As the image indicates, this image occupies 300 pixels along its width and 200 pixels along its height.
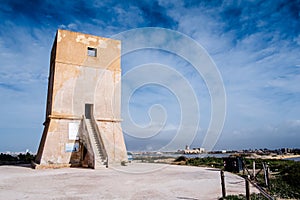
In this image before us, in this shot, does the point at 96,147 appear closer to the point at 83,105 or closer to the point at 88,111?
the point at 83,105

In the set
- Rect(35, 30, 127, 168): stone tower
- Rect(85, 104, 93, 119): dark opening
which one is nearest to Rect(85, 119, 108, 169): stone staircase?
Rect(35, 30, 127, 168): stone tower

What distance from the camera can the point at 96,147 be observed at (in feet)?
47.0

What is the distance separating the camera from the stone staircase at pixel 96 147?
1301 cm

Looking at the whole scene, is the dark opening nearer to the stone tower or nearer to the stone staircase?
the stone tower

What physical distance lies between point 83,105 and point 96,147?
3259mm

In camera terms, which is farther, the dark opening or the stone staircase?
the dark opening

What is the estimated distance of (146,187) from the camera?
23.0 feet

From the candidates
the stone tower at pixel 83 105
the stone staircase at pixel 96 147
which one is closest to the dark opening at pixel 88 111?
the stone tower at pixel 83 105

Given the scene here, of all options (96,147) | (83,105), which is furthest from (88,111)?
(96,147)

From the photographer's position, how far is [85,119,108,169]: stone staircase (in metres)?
13.0

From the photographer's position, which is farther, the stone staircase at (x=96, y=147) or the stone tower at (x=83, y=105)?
the stone tower at (x=83, y=105)

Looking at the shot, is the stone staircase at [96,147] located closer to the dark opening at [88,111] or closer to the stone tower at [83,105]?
the stone tower at [83,105]

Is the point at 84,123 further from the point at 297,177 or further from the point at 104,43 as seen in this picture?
the point at 297,177

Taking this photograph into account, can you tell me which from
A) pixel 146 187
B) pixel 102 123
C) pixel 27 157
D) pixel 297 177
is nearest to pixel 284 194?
pixel 297 177
